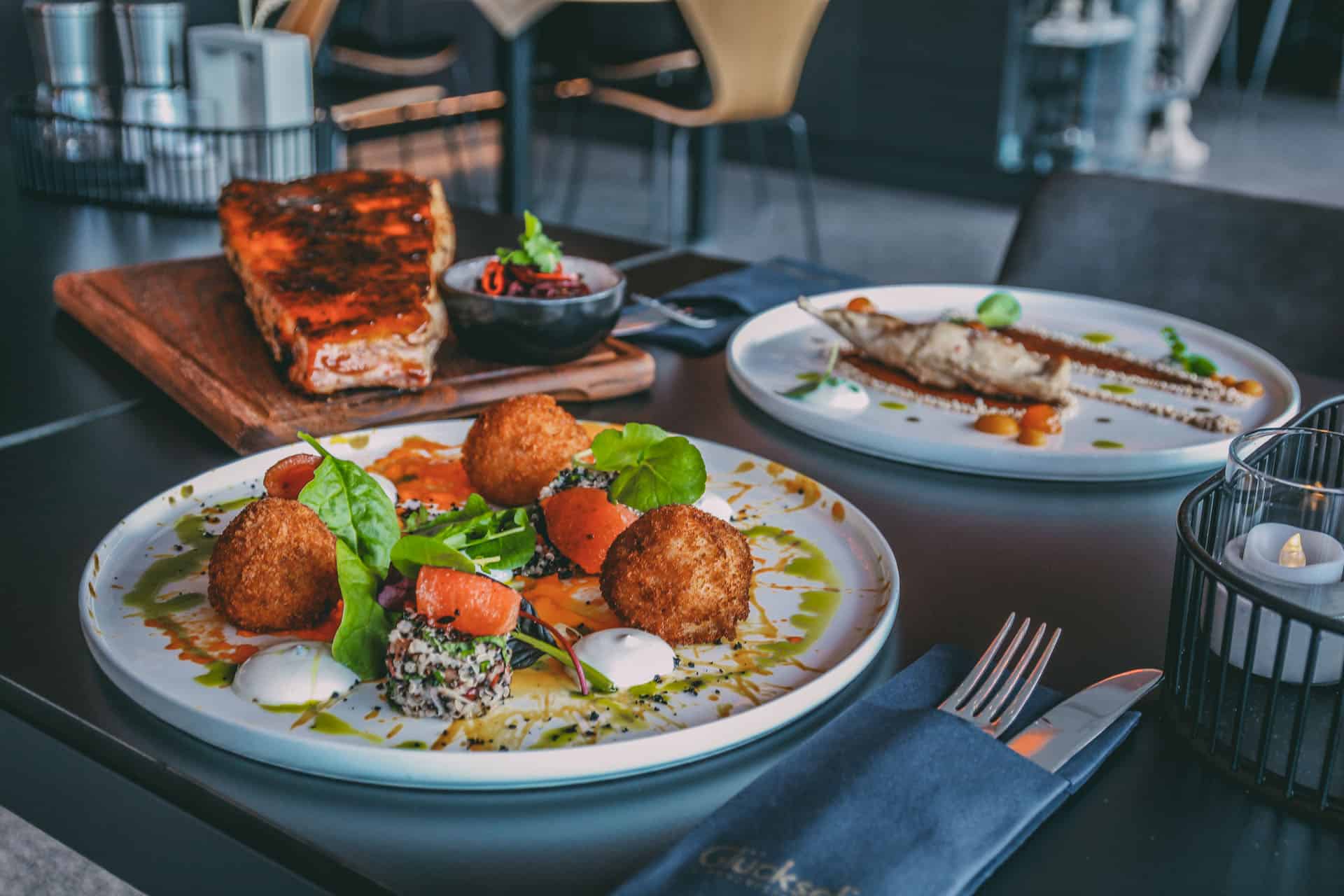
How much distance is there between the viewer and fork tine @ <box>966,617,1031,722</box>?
743 mm

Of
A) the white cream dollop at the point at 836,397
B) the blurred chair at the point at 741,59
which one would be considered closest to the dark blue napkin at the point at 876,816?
the white cream dollop at the point at 836,397

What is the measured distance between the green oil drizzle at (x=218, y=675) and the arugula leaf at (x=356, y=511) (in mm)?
97

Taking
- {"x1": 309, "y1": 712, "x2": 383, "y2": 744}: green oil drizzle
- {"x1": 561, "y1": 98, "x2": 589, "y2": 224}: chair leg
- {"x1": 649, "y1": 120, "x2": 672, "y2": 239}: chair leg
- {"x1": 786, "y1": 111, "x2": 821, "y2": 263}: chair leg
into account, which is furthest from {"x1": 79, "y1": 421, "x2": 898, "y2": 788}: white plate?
{"x1": 561, "y1": 98, "x2": 589, "y2": 224}: chair leg

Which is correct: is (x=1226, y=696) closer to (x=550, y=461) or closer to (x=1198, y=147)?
(x=550, y=461)

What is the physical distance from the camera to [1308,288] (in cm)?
188

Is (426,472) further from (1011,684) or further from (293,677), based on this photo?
(1011,684)

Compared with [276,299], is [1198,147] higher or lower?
lower

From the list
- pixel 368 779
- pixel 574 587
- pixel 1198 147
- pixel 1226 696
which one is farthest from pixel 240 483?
pixel 1198 147

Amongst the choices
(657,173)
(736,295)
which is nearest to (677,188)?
(657,173)

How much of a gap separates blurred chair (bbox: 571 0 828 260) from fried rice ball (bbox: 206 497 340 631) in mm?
4012

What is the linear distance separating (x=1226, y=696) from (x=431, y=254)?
38.2 inches

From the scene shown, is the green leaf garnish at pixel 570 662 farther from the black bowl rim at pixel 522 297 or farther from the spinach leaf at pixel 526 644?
the black bowl rim at pixel 522 297

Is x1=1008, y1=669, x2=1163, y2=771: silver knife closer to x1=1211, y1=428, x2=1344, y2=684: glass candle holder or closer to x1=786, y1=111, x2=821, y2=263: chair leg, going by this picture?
x1=1211, y1=428, x2=1344, y2=684: glass candle holder

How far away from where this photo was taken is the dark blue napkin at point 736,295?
1.52m
